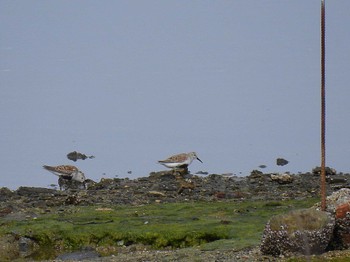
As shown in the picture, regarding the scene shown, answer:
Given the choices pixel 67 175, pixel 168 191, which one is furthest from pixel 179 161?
pixel 168 191

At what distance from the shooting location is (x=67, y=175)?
102 ft

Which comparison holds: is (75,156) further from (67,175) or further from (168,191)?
(168,191)

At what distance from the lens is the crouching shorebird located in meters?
30.5

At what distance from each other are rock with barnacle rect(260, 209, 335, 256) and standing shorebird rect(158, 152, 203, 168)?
18091 mm

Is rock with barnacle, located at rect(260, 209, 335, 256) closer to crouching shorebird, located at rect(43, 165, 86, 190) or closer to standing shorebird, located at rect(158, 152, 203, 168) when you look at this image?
crouching shorebird, located at rect(43, 165, 86, 190)

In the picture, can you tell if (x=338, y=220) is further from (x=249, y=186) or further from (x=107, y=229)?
(x=249, y=186)

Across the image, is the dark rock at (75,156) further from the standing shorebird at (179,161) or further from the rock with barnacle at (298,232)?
the rock with barnacle at (298,232)

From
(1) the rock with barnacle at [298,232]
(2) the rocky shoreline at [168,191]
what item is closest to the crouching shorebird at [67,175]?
(2) the rocky shoreline at [168,191]

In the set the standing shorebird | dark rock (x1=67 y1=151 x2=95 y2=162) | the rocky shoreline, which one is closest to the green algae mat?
the rocky shoreline

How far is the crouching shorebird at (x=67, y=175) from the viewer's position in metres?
30.5

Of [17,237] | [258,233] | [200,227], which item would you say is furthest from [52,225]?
[258,233]

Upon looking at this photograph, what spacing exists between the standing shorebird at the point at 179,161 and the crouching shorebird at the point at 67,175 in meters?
4.15

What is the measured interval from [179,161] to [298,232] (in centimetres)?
1855

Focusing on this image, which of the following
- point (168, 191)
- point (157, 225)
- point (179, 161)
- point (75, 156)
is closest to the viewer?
point (157, 225)
